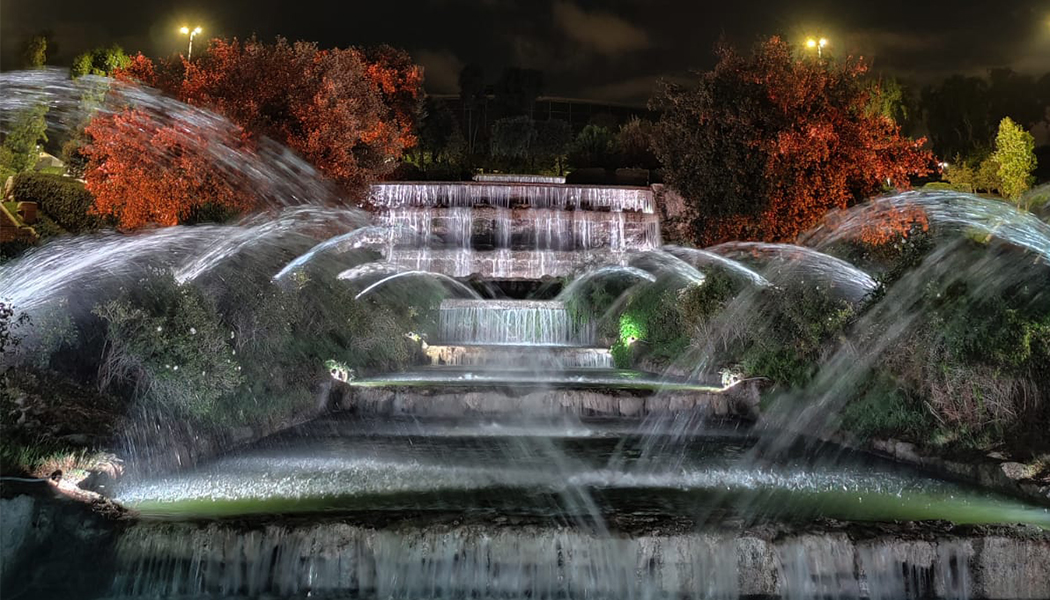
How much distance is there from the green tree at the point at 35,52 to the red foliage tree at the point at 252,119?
2307 centimetres

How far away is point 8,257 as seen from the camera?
14.6 m

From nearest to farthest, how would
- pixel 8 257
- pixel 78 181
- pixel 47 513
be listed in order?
1. pixel 47 513
2. pixel 8 257
3. pixel 78 181

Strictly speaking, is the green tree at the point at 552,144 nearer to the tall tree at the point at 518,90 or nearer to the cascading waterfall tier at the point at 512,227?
the tall tree at the point at 518,90

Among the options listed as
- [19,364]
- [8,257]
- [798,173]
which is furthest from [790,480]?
[8,257]

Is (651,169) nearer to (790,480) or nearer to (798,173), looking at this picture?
(798,173)

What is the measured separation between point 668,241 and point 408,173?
54.7ft

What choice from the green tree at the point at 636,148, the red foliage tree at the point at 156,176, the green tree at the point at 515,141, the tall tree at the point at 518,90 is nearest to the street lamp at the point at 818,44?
the green tree at the point at 636,148

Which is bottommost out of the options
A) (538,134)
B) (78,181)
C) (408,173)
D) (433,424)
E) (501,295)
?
(433,424)

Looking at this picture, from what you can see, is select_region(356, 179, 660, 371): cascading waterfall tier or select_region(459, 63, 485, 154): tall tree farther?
select_region(459, 63, 485, 154): tall tree

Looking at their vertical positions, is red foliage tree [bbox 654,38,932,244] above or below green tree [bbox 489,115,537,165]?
below

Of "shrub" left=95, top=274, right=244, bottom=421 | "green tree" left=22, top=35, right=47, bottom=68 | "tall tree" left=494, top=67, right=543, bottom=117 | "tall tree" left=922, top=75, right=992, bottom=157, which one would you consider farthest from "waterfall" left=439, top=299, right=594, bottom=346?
"tall tree" left=922, top=75, right=992, bottom=157

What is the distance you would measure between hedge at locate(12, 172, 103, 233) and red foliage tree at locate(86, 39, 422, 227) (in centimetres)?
697

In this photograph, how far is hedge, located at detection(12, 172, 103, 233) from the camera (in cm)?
2880

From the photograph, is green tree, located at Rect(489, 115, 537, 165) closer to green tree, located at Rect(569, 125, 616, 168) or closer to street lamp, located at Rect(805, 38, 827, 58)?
green tree, located at Rect(569, 125, 616, 168)
